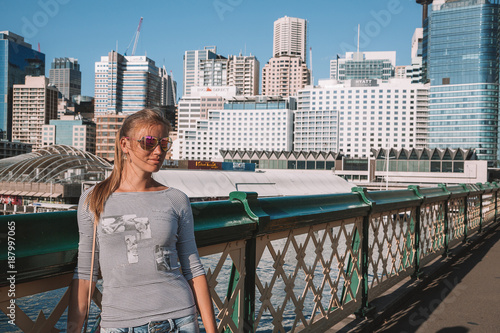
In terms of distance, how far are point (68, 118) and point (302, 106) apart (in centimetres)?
8451

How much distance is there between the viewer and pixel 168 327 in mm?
1996

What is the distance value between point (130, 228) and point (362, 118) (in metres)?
162

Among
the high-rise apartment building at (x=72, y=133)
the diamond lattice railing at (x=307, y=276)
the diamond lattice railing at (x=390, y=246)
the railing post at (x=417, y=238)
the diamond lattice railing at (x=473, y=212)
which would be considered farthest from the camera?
the high-rise apartment building at (x=72, y=133)

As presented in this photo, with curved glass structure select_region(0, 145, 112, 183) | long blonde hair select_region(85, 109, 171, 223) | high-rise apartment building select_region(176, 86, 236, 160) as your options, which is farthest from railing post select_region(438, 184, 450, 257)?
high-rise apartment building select_region(176, 86, 236, 160)

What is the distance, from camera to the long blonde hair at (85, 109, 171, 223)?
6.52ft

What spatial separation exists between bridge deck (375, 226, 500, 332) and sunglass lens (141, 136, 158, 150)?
3.36 metres

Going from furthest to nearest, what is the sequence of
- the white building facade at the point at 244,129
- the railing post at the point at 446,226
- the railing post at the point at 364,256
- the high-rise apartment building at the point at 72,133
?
the high-rise apartment building at the point at 72,133
the white building facade at the point at 244,129
the railing post at the point at 446,226
the railing post at the point at 364,256

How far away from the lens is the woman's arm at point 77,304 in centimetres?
192

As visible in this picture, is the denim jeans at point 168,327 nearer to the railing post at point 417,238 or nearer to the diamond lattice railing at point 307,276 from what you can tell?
the diamond lattice railing at point 307,276

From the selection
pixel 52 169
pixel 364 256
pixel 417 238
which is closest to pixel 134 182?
pixel 364 256

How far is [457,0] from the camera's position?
146750 millimetres

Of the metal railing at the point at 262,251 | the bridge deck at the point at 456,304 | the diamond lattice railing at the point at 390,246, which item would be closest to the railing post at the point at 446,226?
the bridge deck at the point at 456,304

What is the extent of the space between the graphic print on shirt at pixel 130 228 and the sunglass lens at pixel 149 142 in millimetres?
356

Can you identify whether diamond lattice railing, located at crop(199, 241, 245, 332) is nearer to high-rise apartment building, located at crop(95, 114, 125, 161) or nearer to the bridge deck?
the bridge deck
